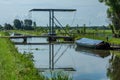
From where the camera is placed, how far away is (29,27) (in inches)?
6235

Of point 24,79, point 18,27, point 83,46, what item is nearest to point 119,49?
point 83,46

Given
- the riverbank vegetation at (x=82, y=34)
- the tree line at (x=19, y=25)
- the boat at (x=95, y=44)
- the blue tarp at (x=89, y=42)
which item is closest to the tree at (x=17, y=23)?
the tree line at (x=19, y=25)

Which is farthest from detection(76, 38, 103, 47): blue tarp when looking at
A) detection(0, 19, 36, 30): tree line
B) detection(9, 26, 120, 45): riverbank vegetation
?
detection(0, 19, 36, 30): tree line

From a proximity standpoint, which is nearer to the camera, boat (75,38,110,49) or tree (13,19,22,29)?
boat (75,38,110,49)

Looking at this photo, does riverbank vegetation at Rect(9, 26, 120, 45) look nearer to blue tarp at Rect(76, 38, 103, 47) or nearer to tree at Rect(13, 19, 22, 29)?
blue tarp at Rect(76, 38, 103, 47)

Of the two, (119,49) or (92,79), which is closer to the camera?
(92,79)

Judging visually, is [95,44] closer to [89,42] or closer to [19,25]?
[89,42]

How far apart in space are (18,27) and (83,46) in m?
115

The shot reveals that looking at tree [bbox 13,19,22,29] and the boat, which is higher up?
the boat

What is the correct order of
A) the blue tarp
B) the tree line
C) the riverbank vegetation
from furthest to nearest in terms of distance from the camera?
the tree line → the riverbank vegetation → the blue tarp

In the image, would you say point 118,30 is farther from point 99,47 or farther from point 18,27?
point 18,27

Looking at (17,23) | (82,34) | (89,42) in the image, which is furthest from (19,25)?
(89,42)

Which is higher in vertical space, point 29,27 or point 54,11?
point 54,11

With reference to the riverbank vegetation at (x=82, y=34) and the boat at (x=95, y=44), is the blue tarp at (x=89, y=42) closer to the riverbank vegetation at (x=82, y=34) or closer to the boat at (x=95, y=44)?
the boat at (x=95, y=44)
